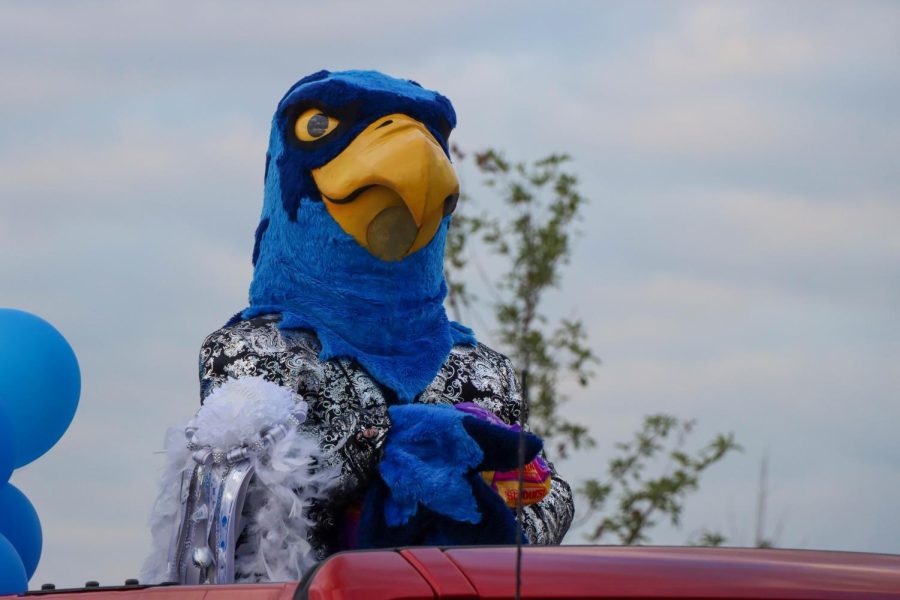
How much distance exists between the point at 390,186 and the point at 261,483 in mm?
860

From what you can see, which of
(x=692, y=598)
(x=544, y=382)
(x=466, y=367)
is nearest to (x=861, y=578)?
(x=692, y=598)

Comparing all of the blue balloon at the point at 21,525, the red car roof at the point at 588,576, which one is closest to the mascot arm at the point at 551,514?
the blue balloon at the point at 21,525

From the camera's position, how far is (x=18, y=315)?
4.48 m

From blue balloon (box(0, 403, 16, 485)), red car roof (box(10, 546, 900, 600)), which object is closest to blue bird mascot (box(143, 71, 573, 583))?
blue balloon (box(0, 403, 16, 485))

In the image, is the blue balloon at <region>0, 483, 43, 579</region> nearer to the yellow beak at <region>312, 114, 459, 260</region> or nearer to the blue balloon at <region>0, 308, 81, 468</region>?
the blue balloon at <region>0, 308, 81, 468</region>

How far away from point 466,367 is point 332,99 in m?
0.87

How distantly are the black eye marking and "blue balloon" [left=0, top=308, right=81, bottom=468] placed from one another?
1114mm

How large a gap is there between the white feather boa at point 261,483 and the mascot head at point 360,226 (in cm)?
36

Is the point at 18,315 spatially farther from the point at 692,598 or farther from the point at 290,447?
the point at 692,598

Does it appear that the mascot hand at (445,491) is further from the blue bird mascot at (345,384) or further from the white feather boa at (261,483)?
the white feather boa at (261,483)

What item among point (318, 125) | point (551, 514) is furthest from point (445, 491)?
point (318, 125)

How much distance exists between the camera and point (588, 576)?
1886 millimetres

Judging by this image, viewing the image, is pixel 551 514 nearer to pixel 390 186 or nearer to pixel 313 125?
pixel 390 186

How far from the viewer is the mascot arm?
395 centimetres
